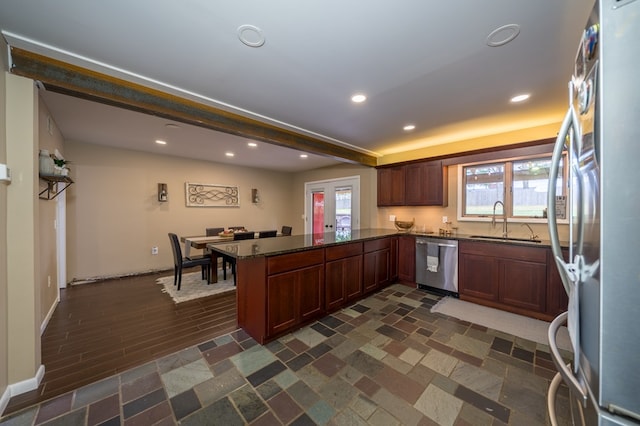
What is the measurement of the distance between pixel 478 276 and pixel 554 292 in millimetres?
761

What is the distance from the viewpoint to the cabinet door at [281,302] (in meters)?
2.36

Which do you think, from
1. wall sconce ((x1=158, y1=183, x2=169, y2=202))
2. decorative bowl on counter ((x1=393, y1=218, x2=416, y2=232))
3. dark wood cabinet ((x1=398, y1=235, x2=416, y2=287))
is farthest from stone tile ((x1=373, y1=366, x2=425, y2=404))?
wall sconce ((x1=158, y1=183, x2=169, y2=202))

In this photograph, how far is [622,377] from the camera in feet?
1.90

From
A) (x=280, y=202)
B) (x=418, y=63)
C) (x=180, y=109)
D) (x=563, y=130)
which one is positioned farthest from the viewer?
(x=280, y=202)

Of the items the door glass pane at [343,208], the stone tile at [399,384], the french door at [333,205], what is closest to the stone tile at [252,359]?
the stone tile at [399,384]

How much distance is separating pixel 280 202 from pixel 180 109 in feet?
16.0

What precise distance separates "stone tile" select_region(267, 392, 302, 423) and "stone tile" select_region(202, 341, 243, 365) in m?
0.70

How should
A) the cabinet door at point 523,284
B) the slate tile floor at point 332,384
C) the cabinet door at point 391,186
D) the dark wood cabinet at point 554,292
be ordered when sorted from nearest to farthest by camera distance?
the slate tile floor at point 332,384 < the dark wood cabinet at point 554,292 < the cabinet door at point 523,284 < the cabinet door at point 391,186

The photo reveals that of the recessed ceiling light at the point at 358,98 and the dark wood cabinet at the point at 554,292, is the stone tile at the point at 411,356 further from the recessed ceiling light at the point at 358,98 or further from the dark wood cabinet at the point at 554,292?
the recessed ceiling light at the point at 358,98

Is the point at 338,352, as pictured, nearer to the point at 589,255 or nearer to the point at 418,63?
the point at 589,255

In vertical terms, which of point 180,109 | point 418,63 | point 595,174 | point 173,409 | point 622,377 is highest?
point 418,63

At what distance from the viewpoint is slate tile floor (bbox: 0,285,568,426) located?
5.07 ft

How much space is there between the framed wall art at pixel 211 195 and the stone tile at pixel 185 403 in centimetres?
448

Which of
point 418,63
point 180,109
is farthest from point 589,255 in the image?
point 180,109
